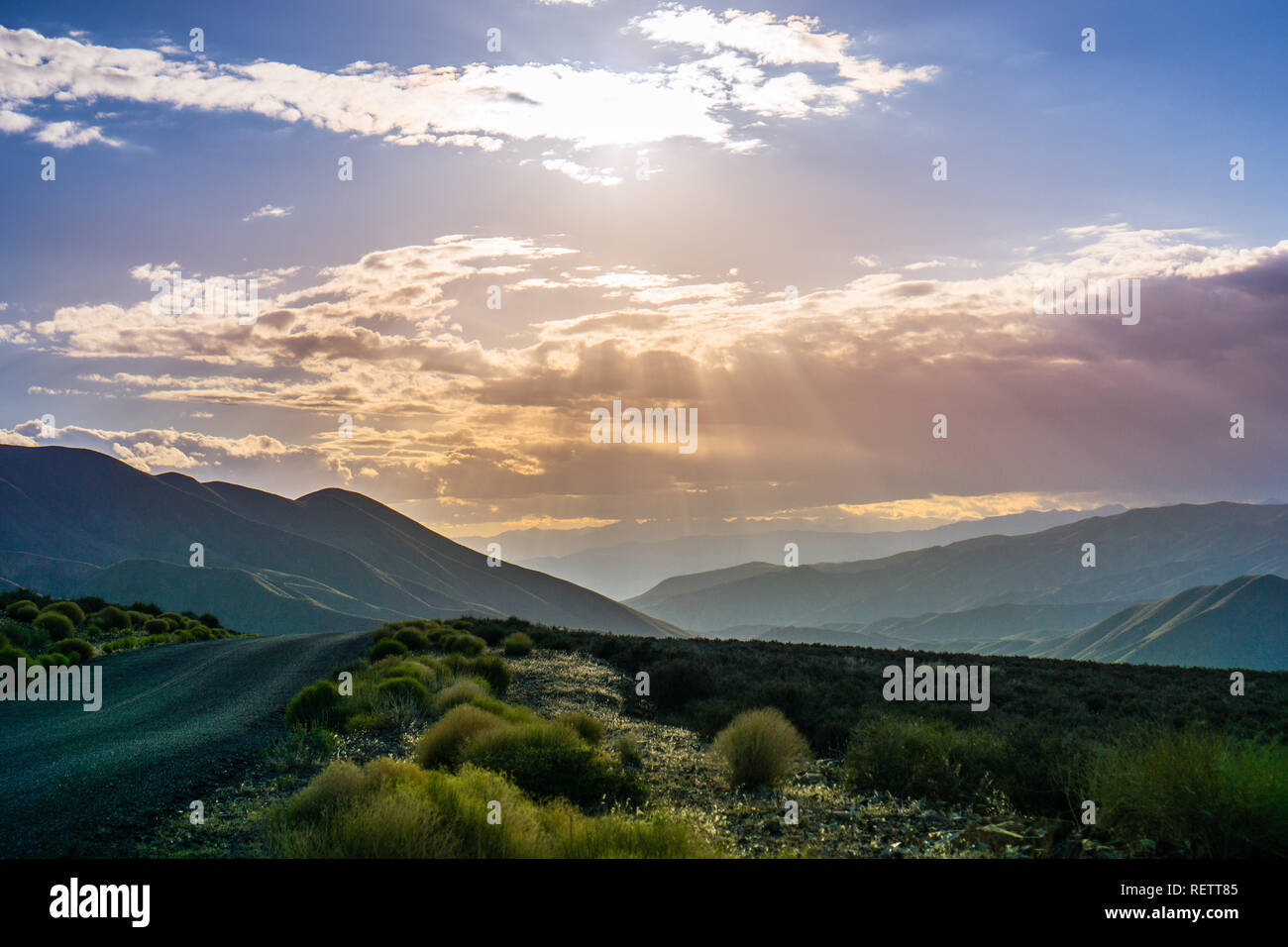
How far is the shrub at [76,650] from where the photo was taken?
26672 mm

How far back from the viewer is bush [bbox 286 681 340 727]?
14.0 metres

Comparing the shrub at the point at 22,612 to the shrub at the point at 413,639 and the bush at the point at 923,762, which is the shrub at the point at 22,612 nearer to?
the shrub at the point at 413,639

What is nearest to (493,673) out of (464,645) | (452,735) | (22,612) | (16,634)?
(464,645)

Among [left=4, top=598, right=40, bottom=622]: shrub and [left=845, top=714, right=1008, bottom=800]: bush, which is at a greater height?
[left=4, top=598, right=40, bottom=622]: shrub

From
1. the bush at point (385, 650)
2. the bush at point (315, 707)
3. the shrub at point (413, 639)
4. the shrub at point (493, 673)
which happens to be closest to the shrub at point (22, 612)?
the shrub at point (413, 639)

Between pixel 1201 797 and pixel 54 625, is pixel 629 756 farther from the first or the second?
pixel 54 625

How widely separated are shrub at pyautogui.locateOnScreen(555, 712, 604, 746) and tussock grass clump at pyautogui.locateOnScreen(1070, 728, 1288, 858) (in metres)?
8.59

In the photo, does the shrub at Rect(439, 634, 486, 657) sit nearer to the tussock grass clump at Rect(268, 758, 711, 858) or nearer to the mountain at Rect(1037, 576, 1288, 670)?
the tussock grass clump at Rect(268, 758, 711, 858)

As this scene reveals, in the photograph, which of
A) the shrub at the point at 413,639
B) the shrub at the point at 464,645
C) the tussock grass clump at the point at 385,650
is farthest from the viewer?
the shrub at the point at 413,639

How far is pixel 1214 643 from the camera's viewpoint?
177 metres

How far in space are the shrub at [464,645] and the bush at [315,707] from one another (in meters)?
13.0

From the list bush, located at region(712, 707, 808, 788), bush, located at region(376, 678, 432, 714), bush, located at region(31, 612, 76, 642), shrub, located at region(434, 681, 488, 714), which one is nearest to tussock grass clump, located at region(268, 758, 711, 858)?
bush, located at region(712, 707, 808, 788)
